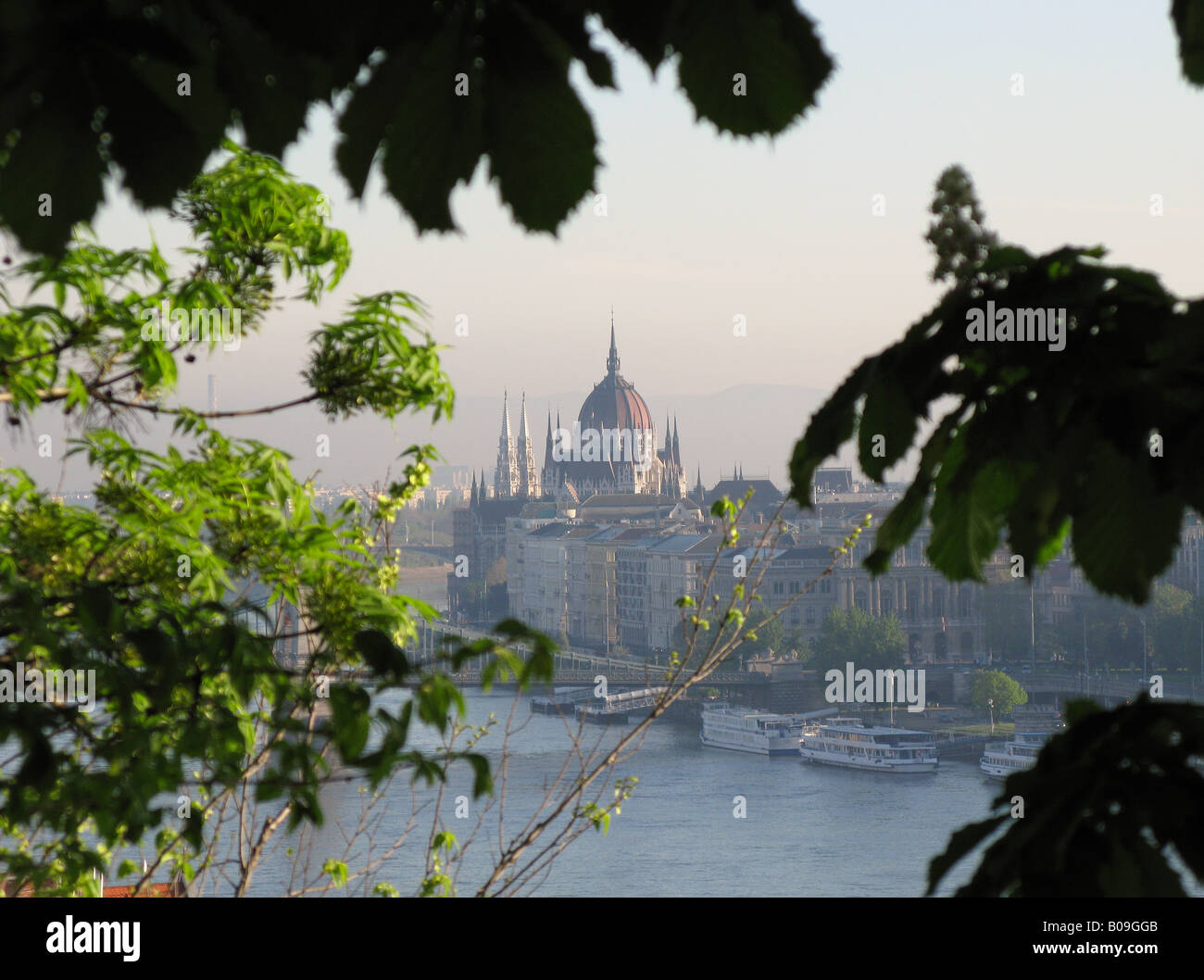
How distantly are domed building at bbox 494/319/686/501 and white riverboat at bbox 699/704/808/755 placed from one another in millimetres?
14054

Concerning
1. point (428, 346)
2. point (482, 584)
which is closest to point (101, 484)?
point (428, 346)

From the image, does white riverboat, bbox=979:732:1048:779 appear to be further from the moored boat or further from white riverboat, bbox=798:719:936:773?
the moored boat

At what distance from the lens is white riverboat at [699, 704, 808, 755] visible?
57.9 ft

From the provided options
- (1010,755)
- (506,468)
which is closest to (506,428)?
(506,468)

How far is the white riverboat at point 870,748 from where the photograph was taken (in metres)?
17.0

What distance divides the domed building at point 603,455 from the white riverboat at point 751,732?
553 inches

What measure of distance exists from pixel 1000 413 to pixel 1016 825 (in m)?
0.13

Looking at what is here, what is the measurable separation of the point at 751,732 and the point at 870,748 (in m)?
1.63

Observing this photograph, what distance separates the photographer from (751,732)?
17.7 meters

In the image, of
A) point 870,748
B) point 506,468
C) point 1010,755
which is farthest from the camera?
point 506,468

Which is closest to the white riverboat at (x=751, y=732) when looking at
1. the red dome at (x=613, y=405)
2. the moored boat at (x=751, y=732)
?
the moored boat at (x=751, y=732)

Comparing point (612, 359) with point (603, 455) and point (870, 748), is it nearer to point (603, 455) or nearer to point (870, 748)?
point (603, 455)

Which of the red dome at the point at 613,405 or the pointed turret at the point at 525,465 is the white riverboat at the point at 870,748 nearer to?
the pointed turret at the point at 525,465

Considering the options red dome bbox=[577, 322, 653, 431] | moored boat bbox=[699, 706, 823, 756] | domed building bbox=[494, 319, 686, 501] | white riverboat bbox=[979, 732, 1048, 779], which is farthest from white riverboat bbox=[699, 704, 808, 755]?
red dome bbox=[577, 322, 653, 431]
